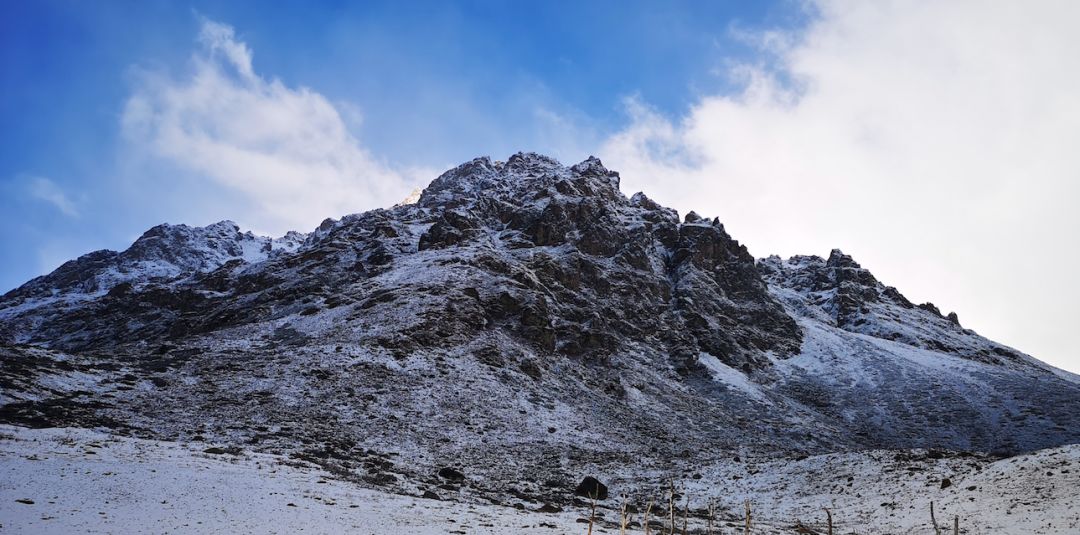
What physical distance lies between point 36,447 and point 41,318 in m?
110

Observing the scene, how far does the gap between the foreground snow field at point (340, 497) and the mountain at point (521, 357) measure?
5326 mm

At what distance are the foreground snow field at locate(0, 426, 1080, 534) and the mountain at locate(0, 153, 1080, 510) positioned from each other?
17.5 ft

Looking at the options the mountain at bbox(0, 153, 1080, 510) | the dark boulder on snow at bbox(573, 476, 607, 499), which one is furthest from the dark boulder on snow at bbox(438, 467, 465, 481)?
the dark boulder on snow at bbox(573, 476, 607, 499)

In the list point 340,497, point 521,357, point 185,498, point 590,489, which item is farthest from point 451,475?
point 521,357

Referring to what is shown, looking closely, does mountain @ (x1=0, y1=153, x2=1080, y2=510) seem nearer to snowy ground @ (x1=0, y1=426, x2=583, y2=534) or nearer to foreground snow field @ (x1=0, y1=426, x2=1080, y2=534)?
snowy ground @ (x1=0, y1=426, x2=583, y2=534)

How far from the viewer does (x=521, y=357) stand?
2527 inches

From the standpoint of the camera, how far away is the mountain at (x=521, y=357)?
38406 millimetres

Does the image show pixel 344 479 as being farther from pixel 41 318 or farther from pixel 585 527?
pixel 41 318

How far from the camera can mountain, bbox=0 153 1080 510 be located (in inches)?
1512

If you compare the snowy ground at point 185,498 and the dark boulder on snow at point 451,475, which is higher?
the dark boulder on snow at point 451,475

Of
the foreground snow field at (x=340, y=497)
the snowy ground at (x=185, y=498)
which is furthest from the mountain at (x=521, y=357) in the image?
the foreground snow field at (x=340, y=497)

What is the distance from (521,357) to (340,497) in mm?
42400

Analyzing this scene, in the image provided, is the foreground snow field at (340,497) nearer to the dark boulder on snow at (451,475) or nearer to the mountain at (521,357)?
the mountain at (521,357)

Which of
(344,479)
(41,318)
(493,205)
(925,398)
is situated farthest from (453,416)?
(41,318)
